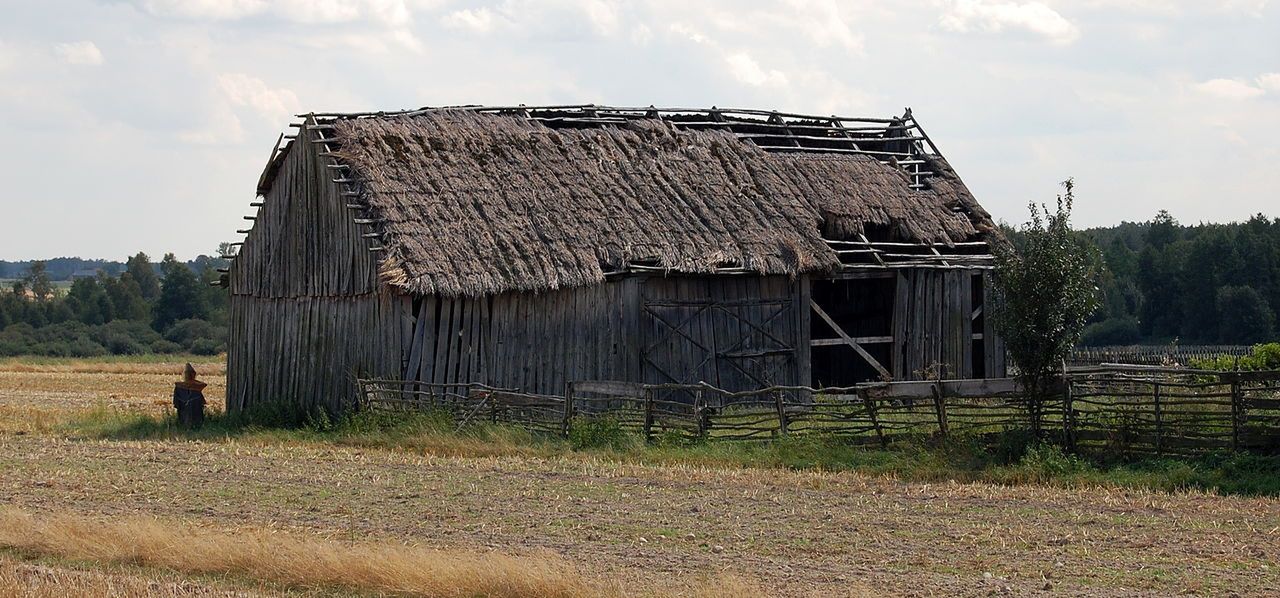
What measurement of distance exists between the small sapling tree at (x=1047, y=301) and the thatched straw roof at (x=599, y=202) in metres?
7.12

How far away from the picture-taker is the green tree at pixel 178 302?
73.7 m

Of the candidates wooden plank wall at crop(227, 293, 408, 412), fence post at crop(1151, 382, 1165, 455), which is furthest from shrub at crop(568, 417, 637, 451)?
fence post at crop(1151, 382, 1165, 455)

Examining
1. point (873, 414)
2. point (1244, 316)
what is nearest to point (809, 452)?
point (873, 414)

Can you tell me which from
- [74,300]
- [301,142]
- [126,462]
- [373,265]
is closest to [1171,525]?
[126,462]

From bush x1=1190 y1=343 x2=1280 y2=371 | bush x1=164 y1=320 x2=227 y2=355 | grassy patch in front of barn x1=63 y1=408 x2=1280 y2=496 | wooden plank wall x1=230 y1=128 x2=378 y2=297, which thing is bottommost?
grassy patch in front of barn x1=63 y1=408 x2=1280 y2=496

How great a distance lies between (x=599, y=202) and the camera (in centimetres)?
2433

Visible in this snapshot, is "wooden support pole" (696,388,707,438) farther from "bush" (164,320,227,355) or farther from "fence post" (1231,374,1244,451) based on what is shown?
"bush" (164,320,227,355)

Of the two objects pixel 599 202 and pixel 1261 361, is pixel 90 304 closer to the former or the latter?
pixel 599 202

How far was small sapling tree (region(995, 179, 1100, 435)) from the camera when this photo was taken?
1689cm

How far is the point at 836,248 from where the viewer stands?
84.9 feet

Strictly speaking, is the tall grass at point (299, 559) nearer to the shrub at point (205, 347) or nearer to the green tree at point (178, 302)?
the shrub at point (205, 347)

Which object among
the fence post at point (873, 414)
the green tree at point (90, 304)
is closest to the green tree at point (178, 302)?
the green tree at point (90, 304)

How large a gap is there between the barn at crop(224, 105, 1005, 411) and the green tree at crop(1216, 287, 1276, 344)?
28.0 m

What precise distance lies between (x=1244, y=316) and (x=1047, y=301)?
39.2 m
